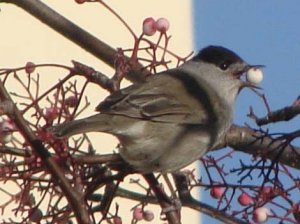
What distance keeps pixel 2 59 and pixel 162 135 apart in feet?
5.00

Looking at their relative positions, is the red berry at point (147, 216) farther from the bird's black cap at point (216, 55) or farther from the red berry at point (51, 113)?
the bird's black cap at point (216, 55)

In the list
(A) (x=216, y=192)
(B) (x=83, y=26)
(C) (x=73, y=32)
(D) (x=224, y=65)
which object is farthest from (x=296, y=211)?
(B) (x=83, y=26)

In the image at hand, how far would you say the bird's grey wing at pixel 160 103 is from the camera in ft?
9.47

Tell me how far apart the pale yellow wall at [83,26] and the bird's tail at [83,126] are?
5.39 feet

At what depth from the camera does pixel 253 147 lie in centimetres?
260

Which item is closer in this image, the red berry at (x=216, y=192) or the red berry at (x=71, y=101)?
the red berry at (x=71, y=101)

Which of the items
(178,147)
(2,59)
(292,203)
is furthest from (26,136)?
(2,59)

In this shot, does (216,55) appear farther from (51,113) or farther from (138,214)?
(51,113)

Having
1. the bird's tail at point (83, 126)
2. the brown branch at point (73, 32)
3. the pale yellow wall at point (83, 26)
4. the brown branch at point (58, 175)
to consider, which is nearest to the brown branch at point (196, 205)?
the bird's tail at point (83, 126)

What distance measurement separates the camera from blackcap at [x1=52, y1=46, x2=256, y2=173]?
9.39ft

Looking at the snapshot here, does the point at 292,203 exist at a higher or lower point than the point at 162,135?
lower

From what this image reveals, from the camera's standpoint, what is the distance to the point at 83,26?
15.1 feet

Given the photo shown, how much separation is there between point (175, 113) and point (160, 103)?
0.05m

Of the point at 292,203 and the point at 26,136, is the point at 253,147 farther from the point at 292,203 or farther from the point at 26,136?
the point at 26,136
